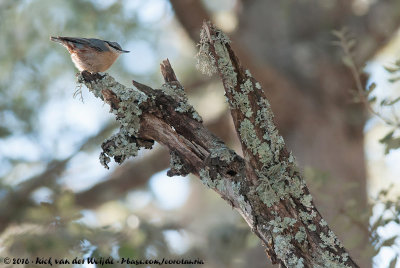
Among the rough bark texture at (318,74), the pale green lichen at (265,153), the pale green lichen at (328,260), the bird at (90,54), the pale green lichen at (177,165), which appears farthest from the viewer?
the rough bark texture at (318,74)

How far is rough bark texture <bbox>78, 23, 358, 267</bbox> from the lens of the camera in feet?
5.52

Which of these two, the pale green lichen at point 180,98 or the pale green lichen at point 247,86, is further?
the pale green lichen at point 180,98

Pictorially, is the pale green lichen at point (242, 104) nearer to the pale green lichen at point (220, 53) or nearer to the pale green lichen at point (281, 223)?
the pale green lichen at point (220, 53)

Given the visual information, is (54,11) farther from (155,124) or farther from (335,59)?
(155,124)

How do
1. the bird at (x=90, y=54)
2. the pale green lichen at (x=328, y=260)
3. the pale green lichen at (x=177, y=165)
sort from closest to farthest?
1. the pale green lichen at (x=328, y=260)
2. the pale green lichen at (x=177, y=165)
3. the bird at (x=90, y=54)

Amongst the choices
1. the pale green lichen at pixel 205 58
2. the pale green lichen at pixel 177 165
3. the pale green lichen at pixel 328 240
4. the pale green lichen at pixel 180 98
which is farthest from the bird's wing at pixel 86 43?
the pale green lichen at pixel 328 240

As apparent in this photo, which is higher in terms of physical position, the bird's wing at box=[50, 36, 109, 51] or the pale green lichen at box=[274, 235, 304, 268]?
the bird's wing at box=[50, 36, 109, 51]

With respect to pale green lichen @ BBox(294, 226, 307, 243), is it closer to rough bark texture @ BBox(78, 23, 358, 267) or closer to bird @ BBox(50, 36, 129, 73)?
rough bark texture @ BBox(78, 23, 358, 267)

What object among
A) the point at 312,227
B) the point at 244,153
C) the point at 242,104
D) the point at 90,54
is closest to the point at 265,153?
the point at 244,153

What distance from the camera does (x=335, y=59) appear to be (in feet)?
15.7

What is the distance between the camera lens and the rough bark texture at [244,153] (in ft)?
5.52

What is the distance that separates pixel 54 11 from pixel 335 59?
292 cm

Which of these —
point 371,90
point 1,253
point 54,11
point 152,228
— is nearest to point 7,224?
point 152,228

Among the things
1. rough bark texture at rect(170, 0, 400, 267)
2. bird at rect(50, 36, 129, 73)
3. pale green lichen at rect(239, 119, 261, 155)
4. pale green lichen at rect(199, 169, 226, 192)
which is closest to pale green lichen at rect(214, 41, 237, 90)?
pale green lichen at rect(239, 119, 261, 155)
